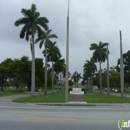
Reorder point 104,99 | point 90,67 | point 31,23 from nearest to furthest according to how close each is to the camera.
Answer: point 104,99, point 31,23, point 90,67

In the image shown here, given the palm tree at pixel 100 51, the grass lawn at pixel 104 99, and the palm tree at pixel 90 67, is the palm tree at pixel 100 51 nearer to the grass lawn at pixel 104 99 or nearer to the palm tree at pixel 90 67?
the palm tree at pixel 90 67

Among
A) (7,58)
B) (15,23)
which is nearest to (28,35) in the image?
(15,23)

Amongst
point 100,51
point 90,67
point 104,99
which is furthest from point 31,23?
point 90,67

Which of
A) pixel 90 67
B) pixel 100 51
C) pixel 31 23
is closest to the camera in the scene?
pixel 31 23

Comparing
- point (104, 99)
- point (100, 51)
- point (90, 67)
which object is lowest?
point (104, 99)

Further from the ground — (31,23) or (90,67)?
(31,23)

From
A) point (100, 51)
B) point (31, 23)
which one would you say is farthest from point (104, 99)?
point (100, 51)

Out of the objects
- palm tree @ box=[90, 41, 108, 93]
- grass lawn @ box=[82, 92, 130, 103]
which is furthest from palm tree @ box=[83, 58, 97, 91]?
grass lawn @ box=[82, 92, 130, 103]

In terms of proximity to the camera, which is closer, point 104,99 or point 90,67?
→ point 104,99

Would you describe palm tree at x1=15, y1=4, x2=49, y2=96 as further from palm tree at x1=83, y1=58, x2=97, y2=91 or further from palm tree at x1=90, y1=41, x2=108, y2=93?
palm tree at x1=83, y1=58, x2=97, y2=91

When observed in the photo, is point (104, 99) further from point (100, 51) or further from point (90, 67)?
point (90, 67)

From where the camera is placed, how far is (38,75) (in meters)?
72.5

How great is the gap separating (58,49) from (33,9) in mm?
26103

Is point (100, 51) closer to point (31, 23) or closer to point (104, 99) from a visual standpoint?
point (31, 23)
